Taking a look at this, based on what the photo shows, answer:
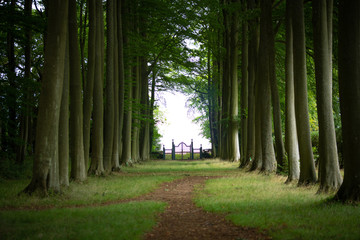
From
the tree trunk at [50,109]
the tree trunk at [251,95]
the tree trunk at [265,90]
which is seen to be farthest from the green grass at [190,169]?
the tree trunk at [50,109]

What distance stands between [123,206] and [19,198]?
2795 mm

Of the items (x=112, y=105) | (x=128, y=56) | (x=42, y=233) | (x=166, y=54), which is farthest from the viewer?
(x=166, y=54)

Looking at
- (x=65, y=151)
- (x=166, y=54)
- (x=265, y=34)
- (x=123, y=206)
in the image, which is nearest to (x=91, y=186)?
(x=65, y=151)

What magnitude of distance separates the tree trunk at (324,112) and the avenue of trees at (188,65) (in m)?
0.03

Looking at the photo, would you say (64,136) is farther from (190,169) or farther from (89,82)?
(190,169)

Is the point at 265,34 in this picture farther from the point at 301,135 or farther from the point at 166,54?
the point at 166,54

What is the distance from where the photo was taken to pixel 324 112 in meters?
9.95

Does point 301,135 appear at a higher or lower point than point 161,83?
lower

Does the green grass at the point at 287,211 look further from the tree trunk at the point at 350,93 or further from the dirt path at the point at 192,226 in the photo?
the tree trunk at the point at 350,93

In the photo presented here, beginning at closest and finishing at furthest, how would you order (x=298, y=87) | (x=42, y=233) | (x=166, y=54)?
(x=42, y=233) → (x=298, y=87) → (x=166, y=54)

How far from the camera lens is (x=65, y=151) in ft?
37.9

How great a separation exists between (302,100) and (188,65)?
17.6 meters

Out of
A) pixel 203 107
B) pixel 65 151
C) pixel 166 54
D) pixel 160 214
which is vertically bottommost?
pixel 160 214

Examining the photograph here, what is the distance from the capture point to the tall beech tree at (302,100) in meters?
11.4
